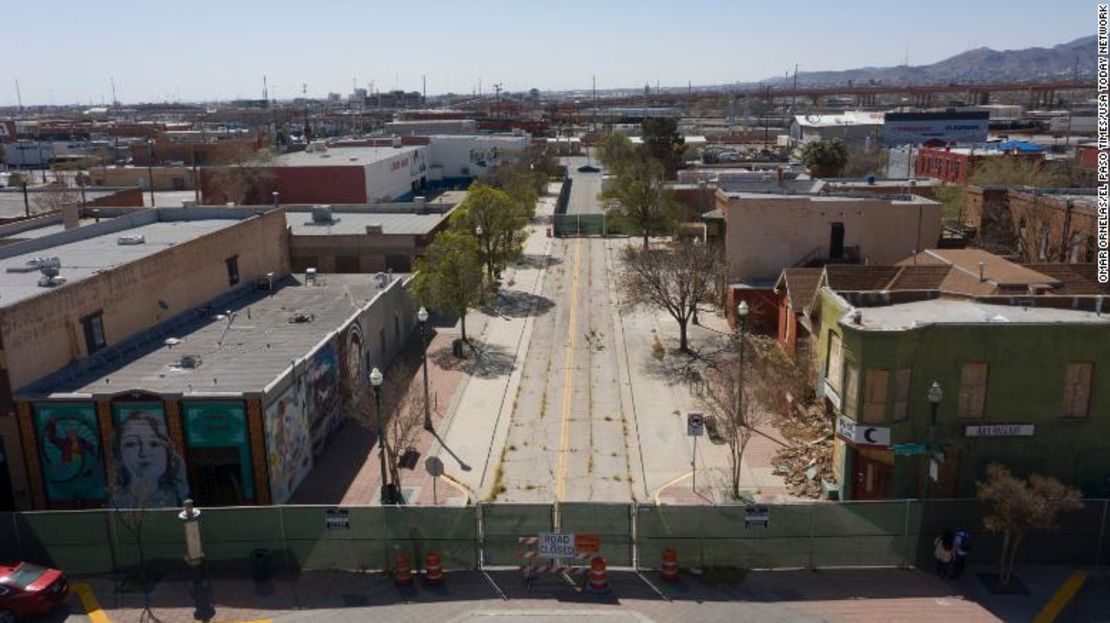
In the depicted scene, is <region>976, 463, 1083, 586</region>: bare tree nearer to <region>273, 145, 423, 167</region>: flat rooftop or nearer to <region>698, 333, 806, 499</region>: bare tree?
<region>698, 333, 806, 499</region>: bare tree

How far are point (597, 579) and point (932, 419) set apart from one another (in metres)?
8.11

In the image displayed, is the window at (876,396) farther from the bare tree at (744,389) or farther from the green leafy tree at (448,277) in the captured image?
the green leafy tree at (448,277)

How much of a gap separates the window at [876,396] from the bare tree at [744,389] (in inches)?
126

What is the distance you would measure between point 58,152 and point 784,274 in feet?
380

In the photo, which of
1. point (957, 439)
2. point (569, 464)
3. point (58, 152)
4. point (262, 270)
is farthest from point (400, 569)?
point (58, 152)

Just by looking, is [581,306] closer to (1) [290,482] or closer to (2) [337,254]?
(2) [337,254]

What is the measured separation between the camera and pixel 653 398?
101 ft

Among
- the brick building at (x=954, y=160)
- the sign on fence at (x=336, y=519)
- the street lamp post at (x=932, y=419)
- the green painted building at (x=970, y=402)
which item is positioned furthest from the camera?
the brick building at (x=954, y=160)

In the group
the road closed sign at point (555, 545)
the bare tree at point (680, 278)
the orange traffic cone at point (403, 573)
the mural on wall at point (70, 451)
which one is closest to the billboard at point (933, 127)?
the bare tree at point (680, 278)

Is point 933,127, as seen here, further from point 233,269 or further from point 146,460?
point 146,460

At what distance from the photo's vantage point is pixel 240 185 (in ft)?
213

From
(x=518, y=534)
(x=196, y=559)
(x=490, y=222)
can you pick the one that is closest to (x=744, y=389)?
(x=518, y=534)

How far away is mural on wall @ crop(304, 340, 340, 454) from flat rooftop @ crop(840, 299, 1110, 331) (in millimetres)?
14469

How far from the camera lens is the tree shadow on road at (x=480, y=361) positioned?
34.4 meters
